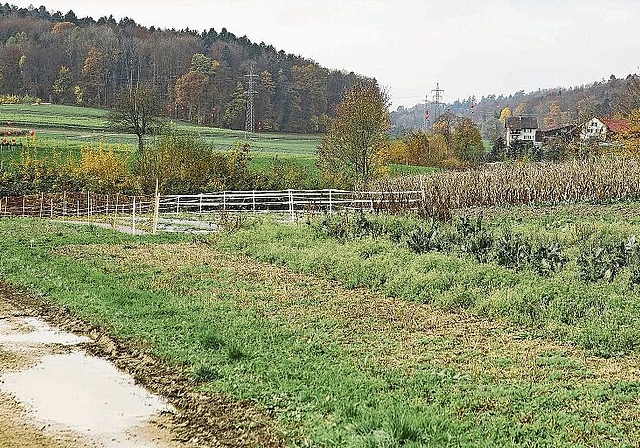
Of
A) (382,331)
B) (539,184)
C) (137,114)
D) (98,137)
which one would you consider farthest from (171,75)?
(382,331)

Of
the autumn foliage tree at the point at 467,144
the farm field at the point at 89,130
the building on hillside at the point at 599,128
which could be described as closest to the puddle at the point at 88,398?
the farm field at the point at 89,130

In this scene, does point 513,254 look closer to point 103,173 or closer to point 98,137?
point 103,173

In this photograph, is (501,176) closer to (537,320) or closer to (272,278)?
(272,278)

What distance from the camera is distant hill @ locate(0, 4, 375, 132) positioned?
81.7m

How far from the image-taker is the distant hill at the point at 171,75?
8169 cm

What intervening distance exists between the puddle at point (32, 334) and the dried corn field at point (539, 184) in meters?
21.6

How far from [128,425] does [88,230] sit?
16.9m

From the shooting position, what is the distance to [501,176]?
33.4 meters

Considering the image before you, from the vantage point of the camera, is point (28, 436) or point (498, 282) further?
point (498, 282)

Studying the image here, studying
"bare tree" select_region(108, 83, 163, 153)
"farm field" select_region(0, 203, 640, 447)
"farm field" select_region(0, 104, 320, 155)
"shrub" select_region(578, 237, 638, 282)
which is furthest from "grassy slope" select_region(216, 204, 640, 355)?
"farm field" select_region(0, 104, 320, 155)

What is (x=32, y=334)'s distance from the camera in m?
10.1

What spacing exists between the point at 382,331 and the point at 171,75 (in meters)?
80.5

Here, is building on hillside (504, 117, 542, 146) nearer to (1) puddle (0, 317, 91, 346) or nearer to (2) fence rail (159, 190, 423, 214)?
(2) fence rail (159, 190, 423, 214)

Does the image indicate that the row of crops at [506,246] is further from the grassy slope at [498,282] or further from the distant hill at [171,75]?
the distant hill at [171,75]
